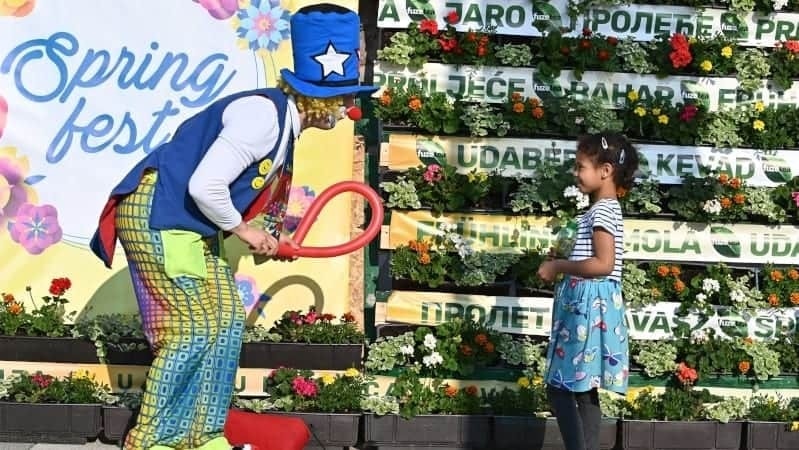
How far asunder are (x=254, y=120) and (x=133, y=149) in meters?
1.96

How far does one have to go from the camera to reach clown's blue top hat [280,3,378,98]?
12.8 feet

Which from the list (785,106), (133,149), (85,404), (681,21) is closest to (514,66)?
(681,21)

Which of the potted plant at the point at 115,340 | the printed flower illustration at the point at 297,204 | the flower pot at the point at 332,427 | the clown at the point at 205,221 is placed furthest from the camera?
the printed flower illustration at the point at 297,204

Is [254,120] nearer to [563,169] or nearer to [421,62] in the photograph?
[421,62]

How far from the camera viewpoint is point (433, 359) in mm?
5195

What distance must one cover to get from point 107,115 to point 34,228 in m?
0.69

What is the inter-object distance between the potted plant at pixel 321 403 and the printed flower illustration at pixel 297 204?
836 mm

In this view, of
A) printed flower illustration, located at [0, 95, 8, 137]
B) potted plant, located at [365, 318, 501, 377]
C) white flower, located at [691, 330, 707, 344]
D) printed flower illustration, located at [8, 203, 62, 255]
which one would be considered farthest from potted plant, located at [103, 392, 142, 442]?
white flower, located at [691, 330, 707, 344]

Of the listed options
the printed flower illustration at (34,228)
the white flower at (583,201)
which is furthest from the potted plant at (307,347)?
the white flower at (583,201)

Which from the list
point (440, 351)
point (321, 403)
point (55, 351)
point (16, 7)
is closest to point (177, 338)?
point (321, 403)

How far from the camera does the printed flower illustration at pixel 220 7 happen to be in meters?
5.45

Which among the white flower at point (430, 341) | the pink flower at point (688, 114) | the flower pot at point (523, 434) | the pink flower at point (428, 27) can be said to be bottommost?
the flower pot at point (523, 434)

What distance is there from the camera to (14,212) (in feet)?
18.0

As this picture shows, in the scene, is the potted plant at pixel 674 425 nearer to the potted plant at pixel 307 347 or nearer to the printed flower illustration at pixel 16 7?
the potted plant at pixel 307 347
